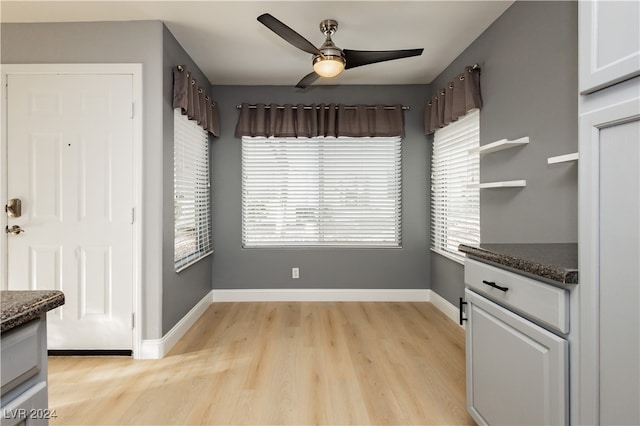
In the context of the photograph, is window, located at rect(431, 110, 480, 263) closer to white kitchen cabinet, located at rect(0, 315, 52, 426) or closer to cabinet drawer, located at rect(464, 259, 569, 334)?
cabinet drawer, located at rect(464, 259, 569, 334)

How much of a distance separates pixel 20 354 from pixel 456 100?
3269mm

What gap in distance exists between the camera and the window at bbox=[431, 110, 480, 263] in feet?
9.90

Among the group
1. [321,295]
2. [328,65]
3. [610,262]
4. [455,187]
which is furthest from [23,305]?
[321,295]

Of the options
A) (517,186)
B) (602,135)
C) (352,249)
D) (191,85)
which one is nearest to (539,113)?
(517,186)

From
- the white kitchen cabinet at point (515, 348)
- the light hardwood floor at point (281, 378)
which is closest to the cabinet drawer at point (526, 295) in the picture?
the white kitchen cabinet at point (515, 348)

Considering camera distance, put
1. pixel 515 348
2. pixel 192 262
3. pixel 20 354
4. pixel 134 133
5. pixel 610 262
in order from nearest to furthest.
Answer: pixel 20 354 → pixel 610 262 → pixel 515 348 → pixel 134 133 → pixel 192 262

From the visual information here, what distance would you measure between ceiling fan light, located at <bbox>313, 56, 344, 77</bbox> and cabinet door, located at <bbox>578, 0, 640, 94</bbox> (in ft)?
5.33

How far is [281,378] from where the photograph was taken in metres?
2.28

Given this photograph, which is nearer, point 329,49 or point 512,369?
point 512,369

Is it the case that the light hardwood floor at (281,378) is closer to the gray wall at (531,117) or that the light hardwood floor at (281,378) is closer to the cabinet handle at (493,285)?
the cabinet handle at (493,285)

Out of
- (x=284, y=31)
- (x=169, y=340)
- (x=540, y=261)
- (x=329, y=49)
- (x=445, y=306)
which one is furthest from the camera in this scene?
(x=445, y=306)

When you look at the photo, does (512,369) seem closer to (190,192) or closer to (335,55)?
(335,55)

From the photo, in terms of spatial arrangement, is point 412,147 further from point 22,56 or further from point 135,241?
point 22,56

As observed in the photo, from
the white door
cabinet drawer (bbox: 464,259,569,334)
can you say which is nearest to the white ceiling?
the white door
